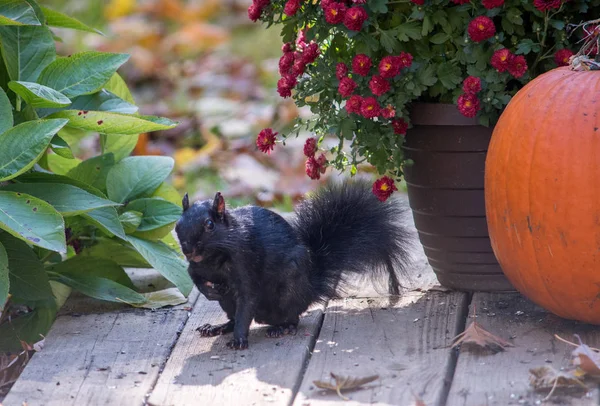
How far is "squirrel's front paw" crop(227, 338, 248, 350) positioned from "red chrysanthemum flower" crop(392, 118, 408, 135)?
0.83m

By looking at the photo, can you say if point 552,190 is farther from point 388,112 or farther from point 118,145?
point 118,145

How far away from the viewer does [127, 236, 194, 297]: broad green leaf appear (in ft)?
10.3

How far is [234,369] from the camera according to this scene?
104 inches

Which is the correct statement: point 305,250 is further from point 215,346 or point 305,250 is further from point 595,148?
point 595,148

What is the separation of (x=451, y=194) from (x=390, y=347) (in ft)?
2.09

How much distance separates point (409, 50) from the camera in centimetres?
300

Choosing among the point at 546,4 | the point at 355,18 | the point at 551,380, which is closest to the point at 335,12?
the point at 355,18

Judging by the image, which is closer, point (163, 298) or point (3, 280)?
point (3, 280)

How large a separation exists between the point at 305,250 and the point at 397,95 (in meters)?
0.58

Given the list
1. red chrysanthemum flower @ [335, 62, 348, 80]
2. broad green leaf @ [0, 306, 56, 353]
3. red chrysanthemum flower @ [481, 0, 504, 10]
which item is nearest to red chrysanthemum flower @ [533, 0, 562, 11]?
red chrysanthemum flower @ [481, 0, 504, 10]

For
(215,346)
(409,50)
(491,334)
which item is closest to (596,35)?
(409,50)

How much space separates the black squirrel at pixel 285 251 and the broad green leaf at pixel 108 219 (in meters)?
0.30

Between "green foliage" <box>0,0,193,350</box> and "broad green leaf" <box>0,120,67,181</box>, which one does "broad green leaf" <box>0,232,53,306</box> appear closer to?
"green foliage" <box>0,0,193,350</box>

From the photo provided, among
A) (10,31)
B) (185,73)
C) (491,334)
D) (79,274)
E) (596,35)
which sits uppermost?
(596,35)
